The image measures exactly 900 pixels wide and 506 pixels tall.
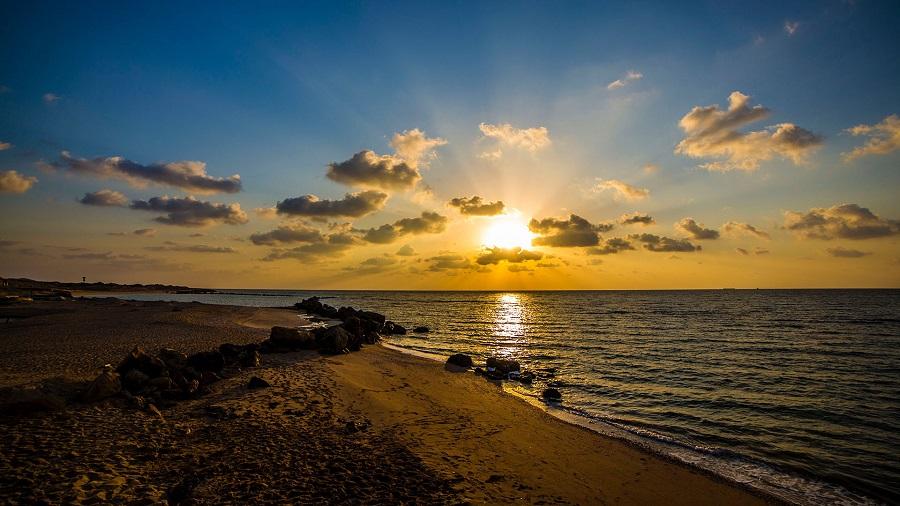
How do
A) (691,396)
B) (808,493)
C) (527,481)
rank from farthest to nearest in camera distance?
(691,396) → (808,493) → (527,481)

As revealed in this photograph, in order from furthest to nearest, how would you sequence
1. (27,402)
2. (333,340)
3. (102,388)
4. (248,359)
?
(333,340) < (248,359) < (102,388) < (27,402)

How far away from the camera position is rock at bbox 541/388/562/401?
20.2 m

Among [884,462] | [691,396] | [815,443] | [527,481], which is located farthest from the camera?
[691,396]

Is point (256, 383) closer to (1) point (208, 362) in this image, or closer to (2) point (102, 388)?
(1) point (208, 362)

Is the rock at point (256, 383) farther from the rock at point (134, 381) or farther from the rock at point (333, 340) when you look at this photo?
the rock at point (333, 340)

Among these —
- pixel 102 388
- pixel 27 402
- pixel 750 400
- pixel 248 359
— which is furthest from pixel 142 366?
pixel 750 400

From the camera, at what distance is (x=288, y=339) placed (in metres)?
27.1

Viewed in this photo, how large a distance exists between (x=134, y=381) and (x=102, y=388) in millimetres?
1335

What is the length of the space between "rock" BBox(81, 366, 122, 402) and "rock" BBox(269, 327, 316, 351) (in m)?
12.9

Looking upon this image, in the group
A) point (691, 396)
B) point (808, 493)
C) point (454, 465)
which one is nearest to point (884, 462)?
point (808, 493)

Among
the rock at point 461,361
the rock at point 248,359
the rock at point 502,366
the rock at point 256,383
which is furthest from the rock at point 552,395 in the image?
the rock at point 248,359

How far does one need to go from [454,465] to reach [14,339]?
34.3 m

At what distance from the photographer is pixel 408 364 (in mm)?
26719

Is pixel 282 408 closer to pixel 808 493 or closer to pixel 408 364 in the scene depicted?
pixel 408 364
